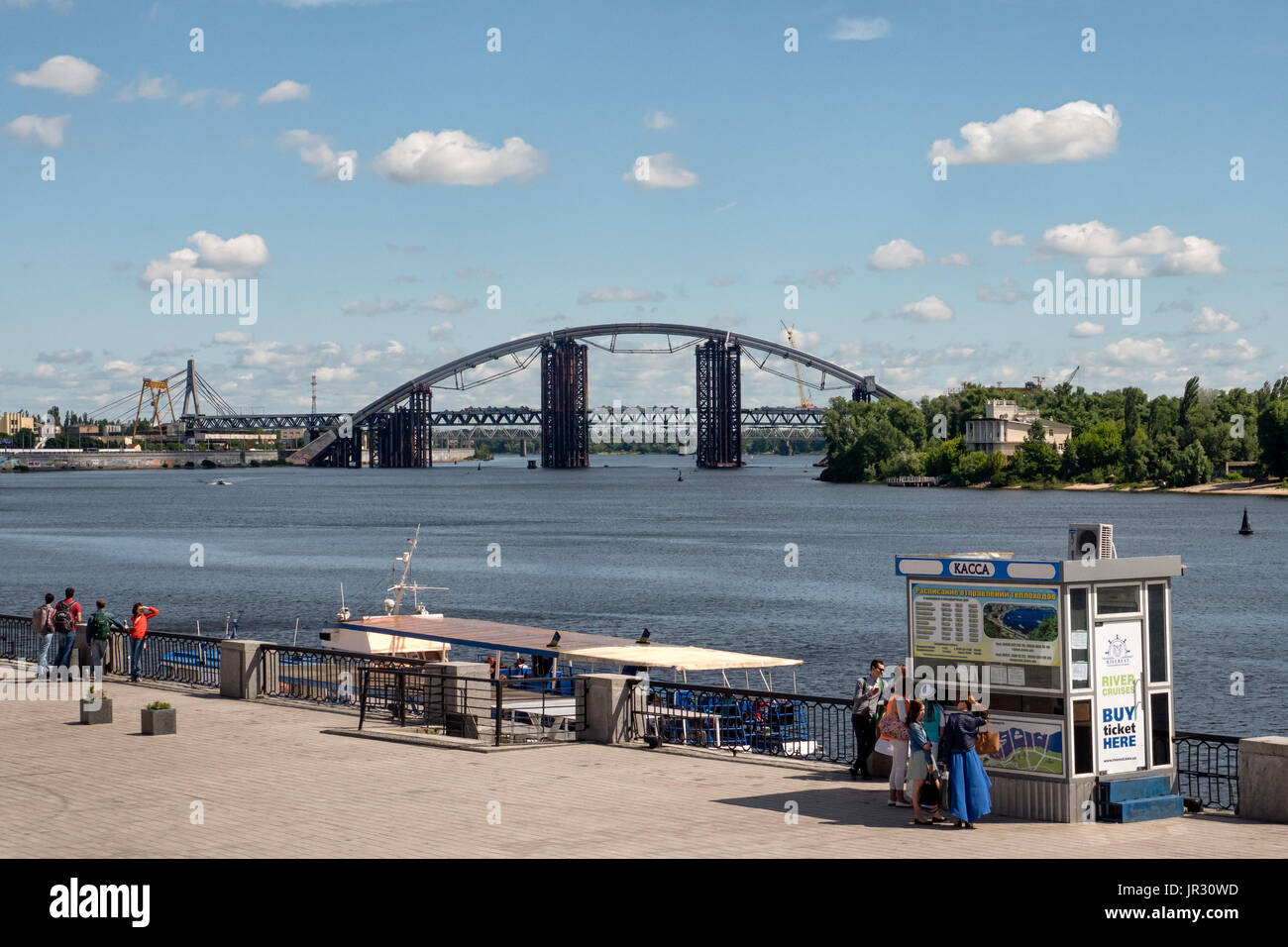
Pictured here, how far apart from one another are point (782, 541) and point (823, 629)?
5926 cm

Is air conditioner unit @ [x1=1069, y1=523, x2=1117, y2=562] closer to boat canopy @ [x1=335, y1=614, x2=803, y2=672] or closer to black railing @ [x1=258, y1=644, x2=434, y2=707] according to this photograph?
boat canopy @ [x1=335, y1=614, x2=803, y2=672]

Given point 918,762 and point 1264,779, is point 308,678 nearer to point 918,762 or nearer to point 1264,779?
point 918,762

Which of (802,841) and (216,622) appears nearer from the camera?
(802,841)

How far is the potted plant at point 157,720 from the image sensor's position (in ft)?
72.4

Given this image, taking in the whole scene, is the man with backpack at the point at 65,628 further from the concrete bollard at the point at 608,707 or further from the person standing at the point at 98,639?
the concrete bollard at the point at 608,707

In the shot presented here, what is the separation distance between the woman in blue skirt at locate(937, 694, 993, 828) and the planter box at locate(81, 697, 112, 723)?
553 inches

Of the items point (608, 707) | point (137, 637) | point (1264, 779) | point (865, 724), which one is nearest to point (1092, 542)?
point (1264, 779)

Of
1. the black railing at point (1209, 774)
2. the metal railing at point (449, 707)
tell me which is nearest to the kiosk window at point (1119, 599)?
the black railing at point (1209, 774)

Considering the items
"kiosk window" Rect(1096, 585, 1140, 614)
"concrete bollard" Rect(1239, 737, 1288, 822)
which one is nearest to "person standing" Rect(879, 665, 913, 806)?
"kiosk window" Rect(1096, 585, 1140, 614)

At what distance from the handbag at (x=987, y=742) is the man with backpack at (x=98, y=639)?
19.0 m

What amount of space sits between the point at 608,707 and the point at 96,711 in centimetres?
835
